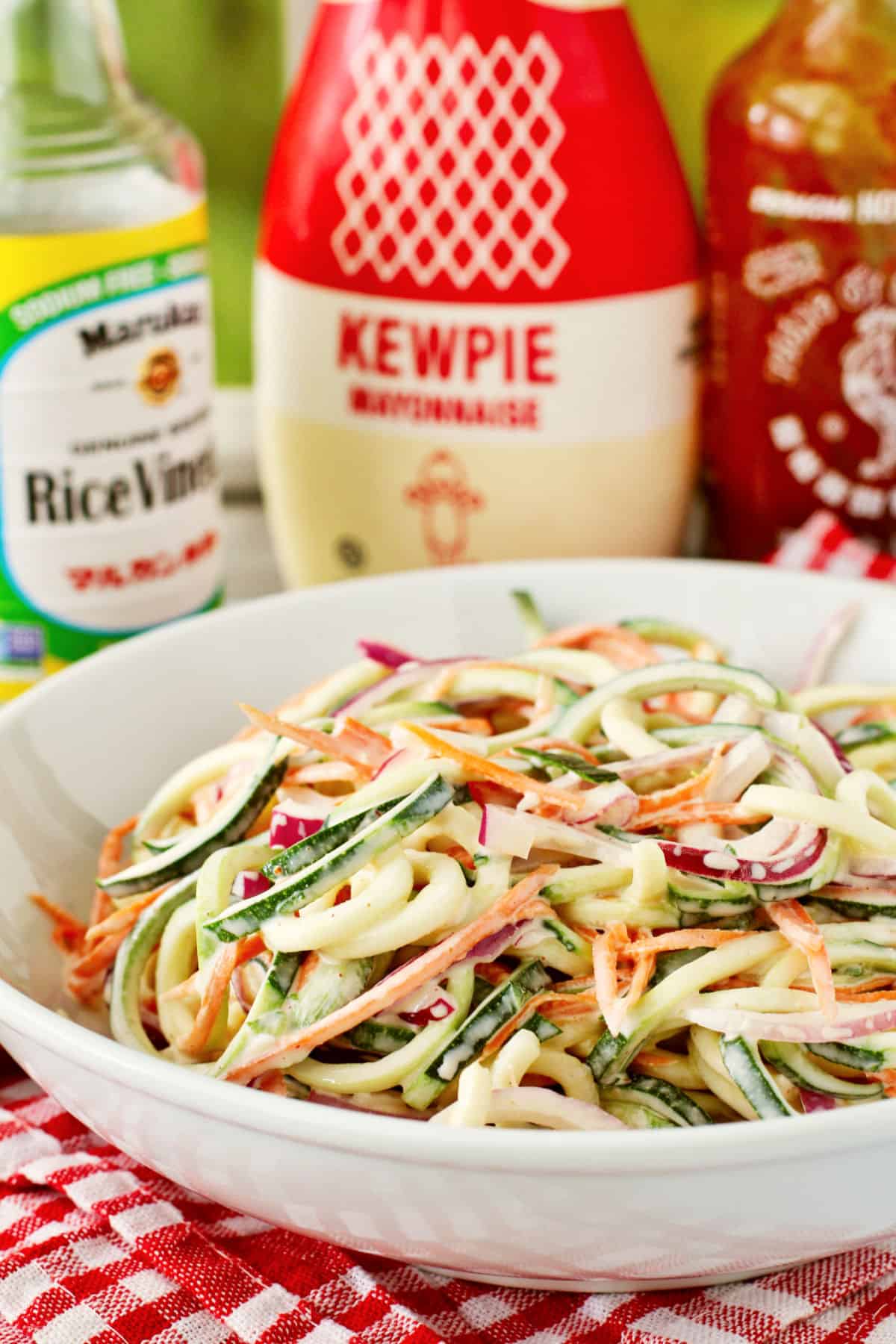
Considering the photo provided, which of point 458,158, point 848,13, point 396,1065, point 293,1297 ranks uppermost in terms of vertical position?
point 848,13

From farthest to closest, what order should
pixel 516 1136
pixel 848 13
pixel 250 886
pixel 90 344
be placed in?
pixel 848 13, pixel 90 344, pixel 250 886, pixel 516 1136

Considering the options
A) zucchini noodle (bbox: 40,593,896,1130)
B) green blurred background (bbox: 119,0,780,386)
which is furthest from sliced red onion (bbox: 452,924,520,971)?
green blurred background (bbox: 119,0,780,386)

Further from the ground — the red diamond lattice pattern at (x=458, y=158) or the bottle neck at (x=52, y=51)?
the bottle neck at (x=52, y=51)

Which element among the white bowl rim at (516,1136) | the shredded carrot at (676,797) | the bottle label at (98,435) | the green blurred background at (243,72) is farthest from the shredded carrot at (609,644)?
the green blurred background at (243,72)

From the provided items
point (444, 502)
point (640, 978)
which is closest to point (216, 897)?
point (640, 978)

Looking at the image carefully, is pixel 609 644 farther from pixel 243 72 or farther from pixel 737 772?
pixel 243 72

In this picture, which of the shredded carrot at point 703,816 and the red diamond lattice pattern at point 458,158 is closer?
the shredded carrot at point 703,816

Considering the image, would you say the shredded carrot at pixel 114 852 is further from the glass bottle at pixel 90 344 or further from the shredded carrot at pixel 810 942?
the shredded carrot at pixel 810 942
